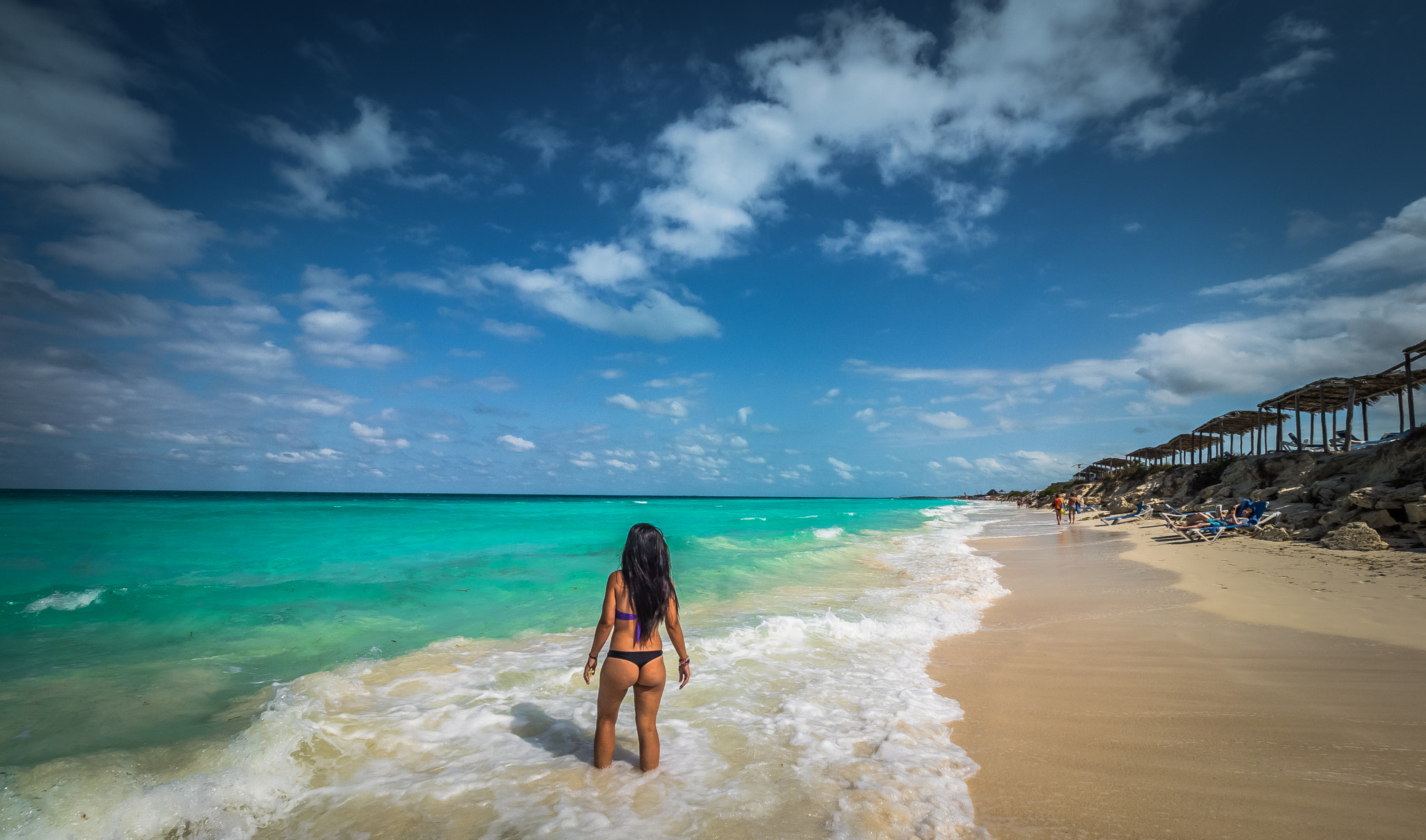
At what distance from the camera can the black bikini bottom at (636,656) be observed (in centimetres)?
398

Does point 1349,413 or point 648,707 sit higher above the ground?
point 1349,413

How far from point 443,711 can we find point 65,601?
32.8 feet

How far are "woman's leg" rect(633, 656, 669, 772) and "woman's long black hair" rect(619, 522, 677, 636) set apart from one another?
0.29m

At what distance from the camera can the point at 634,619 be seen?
3.97 metres

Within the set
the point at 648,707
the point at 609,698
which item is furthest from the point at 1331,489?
the point at 609,698

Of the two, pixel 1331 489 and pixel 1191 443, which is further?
pixel 1191 443

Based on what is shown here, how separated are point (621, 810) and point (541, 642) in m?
5.02

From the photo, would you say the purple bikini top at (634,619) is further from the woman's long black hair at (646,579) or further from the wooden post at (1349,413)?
the wooden post at (1349,413)

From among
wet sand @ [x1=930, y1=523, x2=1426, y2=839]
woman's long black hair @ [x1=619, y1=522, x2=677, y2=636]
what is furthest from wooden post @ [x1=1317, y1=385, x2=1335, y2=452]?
woman's long black hair @ [x1=619, y1=522, x2=677, y2=636]

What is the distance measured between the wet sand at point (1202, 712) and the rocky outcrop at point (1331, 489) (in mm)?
4370

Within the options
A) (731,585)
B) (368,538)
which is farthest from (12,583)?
(731,585)

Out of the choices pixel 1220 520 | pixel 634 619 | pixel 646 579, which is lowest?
pixel 1220 520

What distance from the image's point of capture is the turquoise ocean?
373 cm

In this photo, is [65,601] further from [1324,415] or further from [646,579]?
[1324,415]
